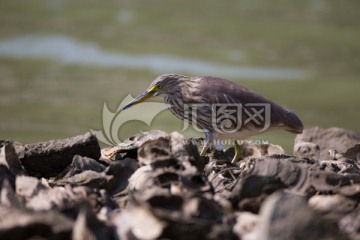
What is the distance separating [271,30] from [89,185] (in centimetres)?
1271

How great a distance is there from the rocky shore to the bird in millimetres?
858

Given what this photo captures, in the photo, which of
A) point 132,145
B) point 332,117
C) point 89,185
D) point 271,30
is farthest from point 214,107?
point 271,30

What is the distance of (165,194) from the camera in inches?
132

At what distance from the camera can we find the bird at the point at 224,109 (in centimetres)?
547

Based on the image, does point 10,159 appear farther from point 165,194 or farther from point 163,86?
point 163,86

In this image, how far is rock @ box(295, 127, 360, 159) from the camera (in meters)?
5.54

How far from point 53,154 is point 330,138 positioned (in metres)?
2.31

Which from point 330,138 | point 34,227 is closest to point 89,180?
point 34,227

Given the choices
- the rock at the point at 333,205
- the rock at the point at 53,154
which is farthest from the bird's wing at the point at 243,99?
the rock at the point at 333,205

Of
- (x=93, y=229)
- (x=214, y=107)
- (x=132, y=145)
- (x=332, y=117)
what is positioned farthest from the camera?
(x=332, y=117)

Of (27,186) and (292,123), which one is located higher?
(292,123)

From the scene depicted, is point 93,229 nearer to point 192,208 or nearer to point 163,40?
point 192,208

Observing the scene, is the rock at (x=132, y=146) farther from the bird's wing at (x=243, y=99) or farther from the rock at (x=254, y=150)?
the bird's wing at (x=243, y=99)

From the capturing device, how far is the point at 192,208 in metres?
3.25
